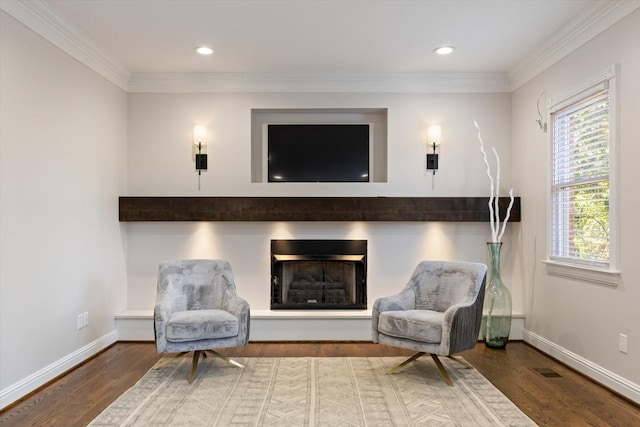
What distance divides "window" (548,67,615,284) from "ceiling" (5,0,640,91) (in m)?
0.46

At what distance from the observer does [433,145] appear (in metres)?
4.62

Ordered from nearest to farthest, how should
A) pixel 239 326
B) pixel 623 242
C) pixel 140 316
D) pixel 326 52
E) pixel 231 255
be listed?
pixel 623 242, pixel 239 326, pixel 326 52, pixel 140 316, pixel 231 255

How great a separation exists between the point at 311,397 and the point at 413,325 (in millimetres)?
875

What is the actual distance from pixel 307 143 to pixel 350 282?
1.51 m

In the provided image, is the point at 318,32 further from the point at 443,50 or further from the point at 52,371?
the point at 52,371

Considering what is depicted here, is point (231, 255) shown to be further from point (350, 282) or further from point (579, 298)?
point (579, 298)

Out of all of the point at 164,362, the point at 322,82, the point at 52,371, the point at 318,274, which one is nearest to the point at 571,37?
the point at 322,82

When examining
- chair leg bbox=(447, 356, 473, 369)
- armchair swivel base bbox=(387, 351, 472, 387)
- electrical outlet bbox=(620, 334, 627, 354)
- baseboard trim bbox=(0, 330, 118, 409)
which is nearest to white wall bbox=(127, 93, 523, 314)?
baseboard trim bbox=(0, 330, 118, 409)

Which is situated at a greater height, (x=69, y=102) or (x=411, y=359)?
(x=69, y=102)

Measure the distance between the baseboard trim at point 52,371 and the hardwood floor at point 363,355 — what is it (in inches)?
2.2

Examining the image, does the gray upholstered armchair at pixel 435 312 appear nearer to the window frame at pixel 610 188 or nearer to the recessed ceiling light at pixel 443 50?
the window frame at pixel 610 188

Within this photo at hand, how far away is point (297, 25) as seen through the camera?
3461mm

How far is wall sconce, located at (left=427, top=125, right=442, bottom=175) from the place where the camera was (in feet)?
15.1

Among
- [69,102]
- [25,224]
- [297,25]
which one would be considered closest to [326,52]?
[297,25]
